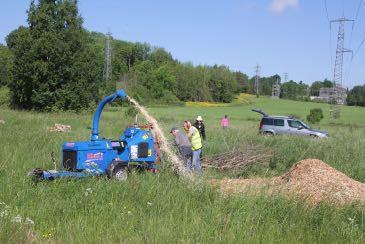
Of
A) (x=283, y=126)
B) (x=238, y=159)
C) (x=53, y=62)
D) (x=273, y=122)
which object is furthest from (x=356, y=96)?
(x=238, y=159)

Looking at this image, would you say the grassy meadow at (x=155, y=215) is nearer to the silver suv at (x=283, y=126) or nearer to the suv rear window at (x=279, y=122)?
the silver suv at (x=283, y=126)

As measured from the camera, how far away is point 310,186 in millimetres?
10781

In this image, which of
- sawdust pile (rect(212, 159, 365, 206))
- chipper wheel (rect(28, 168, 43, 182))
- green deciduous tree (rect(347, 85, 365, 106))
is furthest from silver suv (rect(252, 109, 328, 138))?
green deciduous tree (rect(347, 85, 365, 106))

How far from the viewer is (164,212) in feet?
23.3

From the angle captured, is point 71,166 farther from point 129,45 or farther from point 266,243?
point 129,45

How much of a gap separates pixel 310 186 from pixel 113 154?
427cm

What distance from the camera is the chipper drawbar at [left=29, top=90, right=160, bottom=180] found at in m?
11.6

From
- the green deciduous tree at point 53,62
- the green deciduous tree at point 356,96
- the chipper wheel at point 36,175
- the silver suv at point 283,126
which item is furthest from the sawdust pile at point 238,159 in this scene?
the green deciduous tree at point 356,96

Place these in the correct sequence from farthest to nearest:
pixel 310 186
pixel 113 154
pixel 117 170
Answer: pixel 113 154 < pixel 117 170 < pixel 310 186

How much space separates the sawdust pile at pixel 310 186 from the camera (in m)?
8.58

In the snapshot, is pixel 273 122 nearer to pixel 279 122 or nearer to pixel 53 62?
pixel 279 122

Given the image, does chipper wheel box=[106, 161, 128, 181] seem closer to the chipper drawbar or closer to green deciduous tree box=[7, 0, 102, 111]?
the chipper drawbar

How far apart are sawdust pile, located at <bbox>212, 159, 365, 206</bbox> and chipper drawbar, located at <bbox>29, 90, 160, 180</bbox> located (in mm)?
2259

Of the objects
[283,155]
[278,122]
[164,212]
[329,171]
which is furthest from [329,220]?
[278,122]
